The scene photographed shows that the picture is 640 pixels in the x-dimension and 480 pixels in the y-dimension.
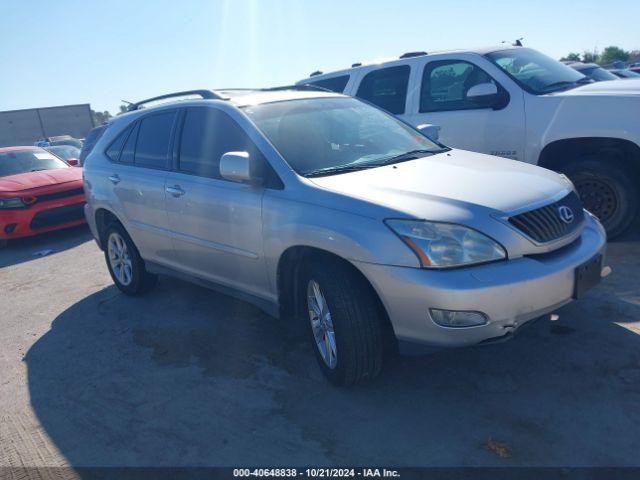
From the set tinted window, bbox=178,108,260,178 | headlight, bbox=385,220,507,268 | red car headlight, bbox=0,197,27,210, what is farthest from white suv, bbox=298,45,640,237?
red car headlight, bbox=0,197,27,210

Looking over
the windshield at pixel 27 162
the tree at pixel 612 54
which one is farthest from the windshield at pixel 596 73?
the tree at pixel 612 54

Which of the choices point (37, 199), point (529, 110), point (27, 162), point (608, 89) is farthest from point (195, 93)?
point (27, 162)

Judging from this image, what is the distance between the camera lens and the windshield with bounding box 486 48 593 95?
5.27 meters

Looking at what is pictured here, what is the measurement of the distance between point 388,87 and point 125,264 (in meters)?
3.60

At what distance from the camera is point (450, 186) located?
3010 mm

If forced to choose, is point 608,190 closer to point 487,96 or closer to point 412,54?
point 487,96

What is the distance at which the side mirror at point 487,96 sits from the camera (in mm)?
5148

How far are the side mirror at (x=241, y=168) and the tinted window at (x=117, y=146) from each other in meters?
2.02

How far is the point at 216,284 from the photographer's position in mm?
4043

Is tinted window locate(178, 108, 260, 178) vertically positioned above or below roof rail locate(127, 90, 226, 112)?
below

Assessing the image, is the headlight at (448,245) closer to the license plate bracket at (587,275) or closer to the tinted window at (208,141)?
the license plate bracket at (587,275)

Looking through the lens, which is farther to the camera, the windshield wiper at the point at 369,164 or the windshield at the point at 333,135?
the windshield at the point at 333,135

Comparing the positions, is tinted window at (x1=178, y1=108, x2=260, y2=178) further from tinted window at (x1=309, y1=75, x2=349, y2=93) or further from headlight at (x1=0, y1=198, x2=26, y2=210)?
headlight at (x1=0, y1=198, x2=26, y2=210)

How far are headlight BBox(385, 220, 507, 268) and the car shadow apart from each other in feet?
21.3
